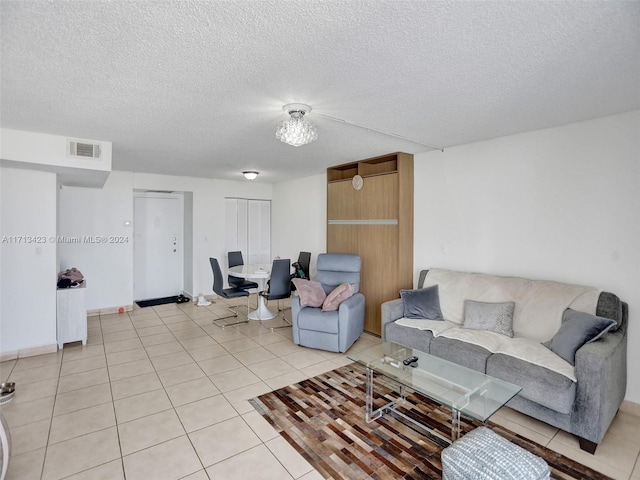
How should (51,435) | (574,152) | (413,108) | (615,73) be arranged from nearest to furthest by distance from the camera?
(615,73), (51,435), (413,108), (574,152)

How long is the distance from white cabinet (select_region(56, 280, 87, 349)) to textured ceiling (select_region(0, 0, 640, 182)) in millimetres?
1961

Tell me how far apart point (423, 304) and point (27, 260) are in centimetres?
449

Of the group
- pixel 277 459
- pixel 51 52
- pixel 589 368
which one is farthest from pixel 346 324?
pixel 51 52

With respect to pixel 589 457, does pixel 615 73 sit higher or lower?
higher

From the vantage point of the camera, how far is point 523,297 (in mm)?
3045

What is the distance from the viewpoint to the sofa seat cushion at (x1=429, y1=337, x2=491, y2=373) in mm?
2629

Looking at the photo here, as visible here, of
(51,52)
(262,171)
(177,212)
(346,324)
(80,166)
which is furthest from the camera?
(177,212)

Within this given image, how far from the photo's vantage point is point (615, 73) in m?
1.99

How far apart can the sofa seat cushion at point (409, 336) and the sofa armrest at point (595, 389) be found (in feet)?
3.69

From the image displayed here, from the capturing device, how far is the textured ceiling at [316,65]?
144 centimetres

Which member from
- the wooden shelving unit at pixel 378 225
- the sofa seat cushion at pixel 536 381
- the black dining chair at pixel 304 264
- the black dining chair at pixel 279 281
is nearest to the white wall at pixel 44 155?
the black dining chair at pixel 279 281

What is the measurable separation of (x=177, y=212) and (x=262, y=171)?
2.28 metres

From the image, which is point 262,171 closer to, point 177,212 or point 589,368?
point 177,212

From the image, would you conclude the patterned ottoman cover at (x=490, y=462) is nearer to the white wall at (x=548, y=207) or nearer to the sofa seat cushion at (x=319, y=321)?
the white wall at (x=548, y=207)
